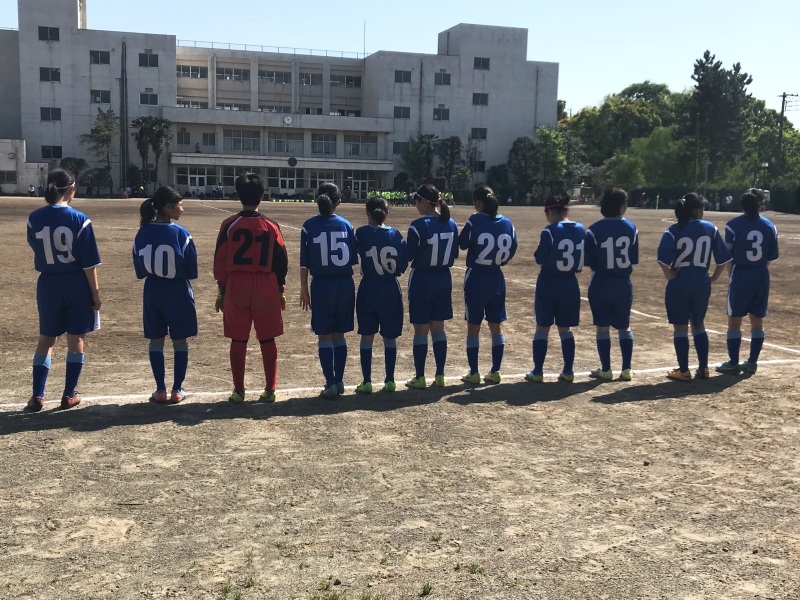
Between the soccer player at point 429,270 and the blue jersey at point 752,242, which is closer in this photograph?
the soccer player at point 429,270

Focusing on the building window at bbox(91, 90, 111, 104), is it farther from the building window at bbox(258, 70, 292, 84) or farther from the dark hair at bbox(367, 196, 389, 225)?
the dark hair at bbox(367, 196, 389, 225)

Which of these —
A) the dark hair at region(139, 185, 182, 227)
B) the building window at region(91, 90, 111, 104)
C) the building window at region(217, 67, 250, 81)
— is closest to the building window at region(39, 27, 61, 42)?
the building window at region(91, 90, 111, 104)

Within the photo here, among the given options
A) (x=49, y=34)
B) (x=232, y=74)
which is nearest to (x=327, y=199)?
(x=49, y=34)

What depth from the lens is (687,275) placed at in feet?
27.9

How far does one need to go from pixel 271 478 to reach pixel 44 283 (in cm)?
317

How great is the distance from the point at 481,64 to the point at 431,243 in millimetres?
85318

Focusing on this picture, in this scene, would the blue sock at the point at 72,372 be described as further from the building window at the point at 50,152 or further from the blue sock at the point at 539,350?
the building window at the point at 50,152

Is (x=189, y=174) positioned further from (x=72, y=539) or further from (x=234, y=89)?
(x=72, y=539)

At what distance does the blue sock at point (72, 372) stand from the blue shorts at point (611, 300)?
5386mm

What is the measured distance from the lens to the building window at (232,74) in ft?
283

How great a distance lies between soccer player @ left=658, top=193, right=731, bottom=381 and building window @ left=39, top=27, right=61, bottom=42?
81241 millimetres

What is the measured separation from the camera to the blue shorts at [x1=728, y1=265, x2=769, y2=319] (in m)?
8.87

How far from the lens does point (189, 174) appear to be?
80.7m

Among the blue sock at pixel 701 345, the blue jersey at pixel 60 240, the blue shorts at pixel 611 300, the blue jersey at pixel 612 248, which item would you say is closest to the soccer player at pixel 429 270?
the blue jersey at pixel 612 248
